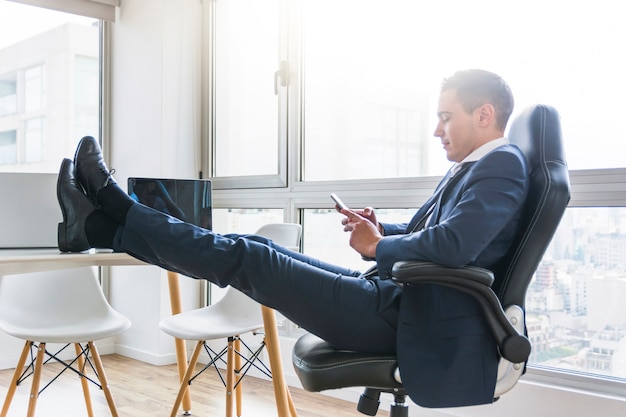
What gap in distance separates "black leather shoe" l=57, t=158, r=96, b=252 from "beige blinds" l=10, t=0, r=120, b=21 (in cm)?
208

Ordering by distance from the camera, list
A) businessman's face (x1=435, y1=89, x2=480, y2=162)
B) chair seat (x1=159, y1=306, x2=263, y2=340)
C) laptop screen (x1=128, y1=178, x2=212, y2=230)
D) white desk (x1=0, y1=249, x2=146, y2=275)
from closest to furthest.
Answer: businessman's face (x1=435, y1=89, x2=480, y2=162) → white desk (x1=0, y1=249, x2=146, y2=275) → chair seat (x1=159, y1=306, x2=263, y2=340) → laptop screen (x1=128, y1=178, x2=212, y2=230)

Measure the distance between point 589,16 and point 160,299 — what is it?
8.52 ft

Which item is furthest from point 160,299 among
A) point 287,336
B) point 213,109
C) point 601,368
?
point 601,368

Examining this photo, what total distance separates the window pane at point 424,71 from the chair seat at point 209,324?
92 centimetres

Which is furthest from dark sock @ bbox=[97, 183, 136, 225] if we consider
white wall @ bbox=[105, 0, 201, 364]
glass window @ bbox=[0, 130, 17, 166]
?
glass window @ bbox=[0, 130, 17, 166]

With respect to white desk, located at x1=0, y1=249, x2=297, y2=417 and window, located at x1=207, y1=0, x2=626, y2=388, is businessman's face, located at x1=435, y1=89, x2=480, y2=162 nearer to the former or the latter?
window, located at x1=207, y1=0, x2=626, y2=388

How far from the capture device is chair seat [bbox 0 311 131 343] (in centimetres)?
239

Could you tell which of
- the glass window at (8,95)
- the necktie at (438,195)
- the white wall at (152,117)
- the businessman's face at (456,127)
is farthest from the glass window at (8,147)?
the businessman's face at (456,127)

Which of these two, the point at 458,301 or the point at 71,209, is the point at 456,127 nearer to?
the point at 458,301

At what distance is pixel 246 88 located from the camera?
3.83m

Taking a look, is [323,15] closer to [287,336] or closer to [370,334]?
[287,336]

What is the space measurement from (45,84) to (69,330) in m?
1.98

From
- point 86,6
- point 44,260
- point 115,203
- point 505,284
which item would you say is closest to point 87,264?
point 44,260

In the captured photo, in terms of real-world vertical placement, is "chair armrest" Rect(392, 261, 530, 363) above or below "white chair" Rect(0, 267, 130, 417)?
above
